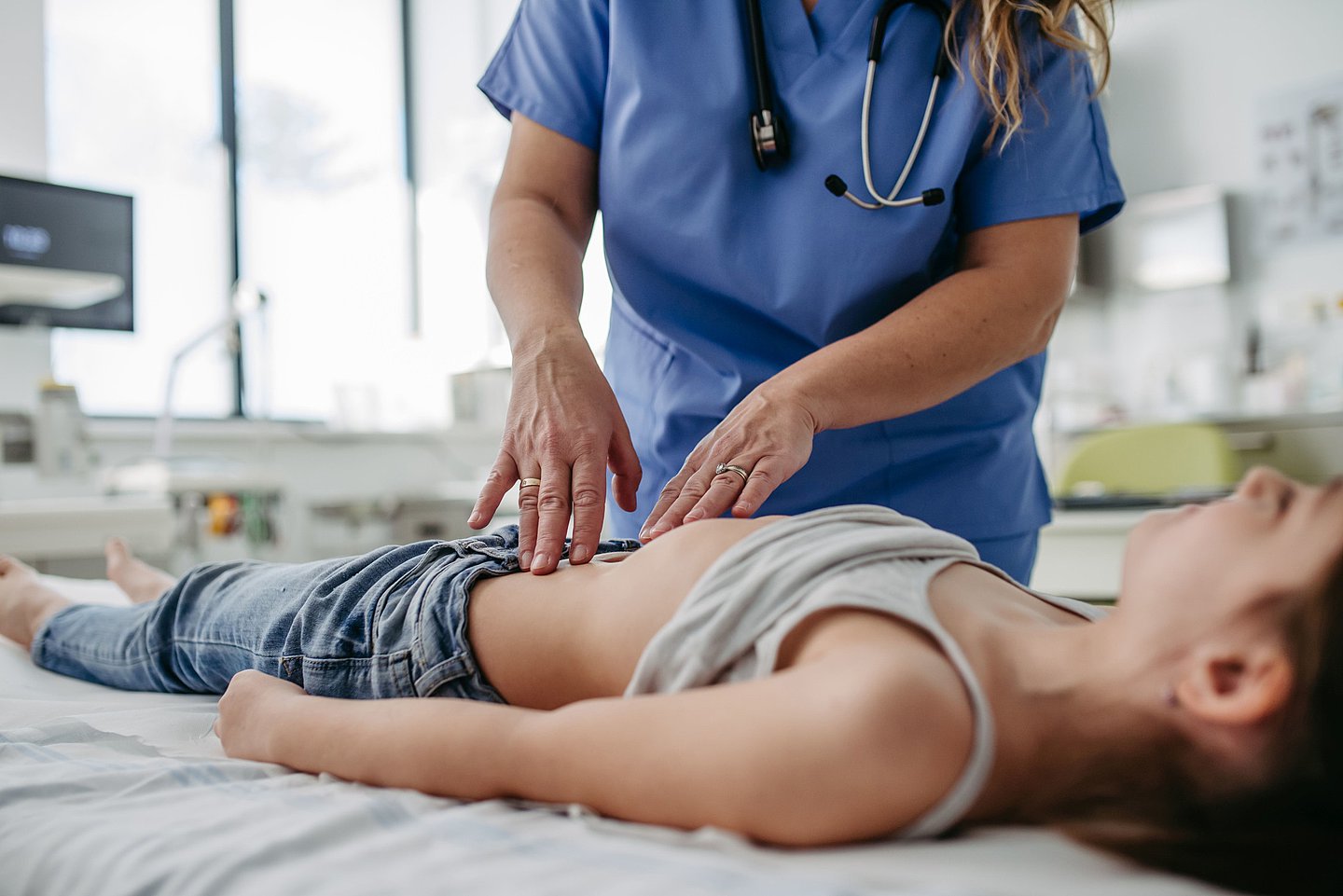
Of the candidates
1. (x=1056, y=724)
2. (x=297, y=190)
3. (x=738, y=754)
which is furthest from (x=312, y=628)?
(x=297, y=190)

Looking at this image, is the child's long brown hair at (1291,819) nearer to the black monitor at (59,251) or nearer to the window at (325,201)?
the black monitor at (59,251)

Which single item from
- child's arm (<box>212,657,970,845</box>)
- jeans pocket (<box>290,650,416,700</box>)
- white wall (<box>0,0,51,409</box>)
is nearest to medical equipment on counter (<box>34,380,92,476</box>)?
white wall (<box>0,0,51,409</box>)

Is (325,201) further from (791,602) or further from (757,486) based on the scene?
(791,602)

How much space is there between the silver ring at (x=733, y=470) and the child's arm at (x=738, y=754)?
280 mm

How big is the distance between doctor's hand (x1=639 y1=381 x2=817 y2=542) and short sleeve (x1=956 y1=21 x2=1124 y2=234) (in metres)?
0.39

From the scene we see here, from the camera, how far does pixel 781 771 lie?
59 centimetres

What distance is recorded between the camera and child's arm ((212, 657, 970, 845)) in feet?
1.94

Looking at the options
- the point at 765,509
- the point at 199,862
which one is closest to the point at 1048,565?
the point at 765,509

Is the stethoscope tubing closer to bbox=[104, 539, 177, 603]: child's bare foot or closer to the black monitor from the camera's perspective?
bbox=[104, 539, 177, 603]: child's bare foot

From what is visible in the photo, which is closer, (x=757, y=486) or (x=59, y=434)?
(x=757, y=486)

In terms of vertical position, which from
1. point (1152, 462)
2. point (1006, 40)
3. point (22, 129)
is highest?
point (22, 129)

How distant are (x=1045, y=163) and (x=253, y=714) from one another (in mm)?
979

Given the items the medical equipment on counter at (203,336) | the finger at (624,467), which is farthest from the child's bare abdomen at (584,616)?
the medical equipment on counter at (203,336)

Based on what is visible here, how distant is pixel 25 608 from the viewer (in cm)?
139
